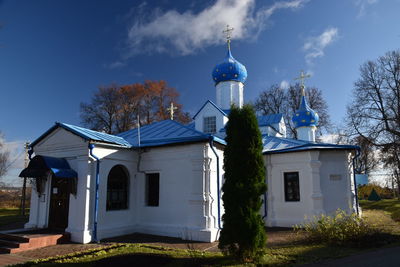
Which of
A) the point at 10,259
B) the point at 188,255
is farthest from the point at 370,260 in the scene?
the point at 10,259

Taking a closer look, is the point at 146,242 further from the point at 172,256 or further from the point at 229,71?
the point at 229,71

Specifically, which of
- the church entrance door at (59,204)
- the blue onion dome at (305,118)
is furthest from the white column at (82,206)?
the blue onion dome at (305,118)

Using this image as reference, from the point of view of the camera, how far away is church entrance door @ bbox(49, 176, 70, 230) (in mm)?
9703

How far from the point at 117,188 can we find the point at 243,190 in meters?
5.62

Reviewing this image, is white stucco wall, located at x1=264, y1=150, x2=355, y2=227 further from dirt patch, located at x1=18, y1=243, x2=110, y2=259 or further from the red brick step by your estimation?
the red brick step

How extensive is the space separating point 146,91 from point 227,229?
21.5m

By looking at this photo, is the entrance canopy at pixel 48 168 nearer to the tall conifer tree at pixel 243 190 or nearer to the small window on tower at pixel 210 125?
the tall conifer tree at pixel 243 190

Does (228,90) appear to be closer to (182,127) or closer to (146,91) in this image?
(182,127)

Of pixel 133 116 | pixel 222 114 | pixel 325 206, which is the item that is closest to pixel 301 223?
pixel 325 206

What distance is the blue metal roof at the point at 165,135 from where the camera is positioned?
33.3 ft

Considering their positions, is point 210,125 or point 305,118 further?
point 305,118

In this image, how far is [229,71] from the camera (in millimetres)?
16812

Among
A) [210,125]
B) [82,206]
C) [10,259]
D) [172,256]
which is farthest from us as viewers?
[210,125]

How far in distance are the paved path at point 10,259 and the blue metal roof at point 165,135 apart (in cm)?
486
